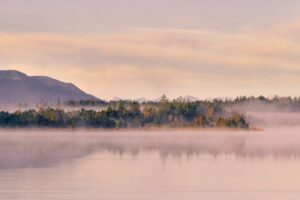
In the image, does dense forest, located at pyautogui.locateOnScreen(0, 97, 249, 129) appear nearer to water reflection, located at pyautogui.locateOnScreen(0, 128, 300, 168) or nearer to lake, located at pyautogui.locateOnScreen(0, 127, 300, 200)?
water reflection, located at pyautogui.locateOnScreen(0, 128, 300, 168)

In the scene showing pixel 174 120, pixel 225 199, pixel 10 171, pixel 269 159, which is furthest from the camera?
pixel 174 120

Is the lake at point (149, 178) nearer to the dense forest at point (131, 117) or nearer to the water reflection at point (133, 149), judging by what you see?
the water reflection at point (133, 149)

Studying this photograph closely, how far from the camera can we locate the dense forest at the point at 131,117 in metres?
156

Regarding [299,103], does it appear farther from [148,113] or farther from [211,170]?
[211,170]

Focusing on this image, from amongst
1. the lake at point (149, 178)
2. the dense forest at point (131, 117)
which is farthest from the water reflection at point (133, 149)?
the dense forest at point (131, 117)

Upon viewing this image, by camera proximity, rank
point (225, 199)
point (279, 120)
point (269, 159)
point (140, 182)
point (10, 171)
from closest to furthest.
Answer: point (225, 199) < point (140, 182) < point (10, 171) < point (269, 159) < point (279, 120)

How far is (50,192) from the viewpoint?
28.7 metres

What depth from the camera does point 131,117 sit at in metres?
162

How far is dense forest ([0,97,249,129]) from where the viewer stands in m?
156

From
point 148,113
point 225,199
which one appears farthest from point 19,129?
point 225,199

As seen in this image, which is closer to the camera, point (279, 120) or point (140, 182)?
point (140, 182)

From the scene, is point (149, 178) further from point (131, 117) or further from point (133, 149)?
point (131, 117)

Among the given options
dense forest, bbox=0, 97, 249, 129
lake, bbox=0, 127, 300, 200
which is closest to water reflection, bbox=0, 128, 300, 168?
lake, bbox=0, 127, 300, 200

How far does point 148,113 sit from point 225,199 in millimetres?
135499
